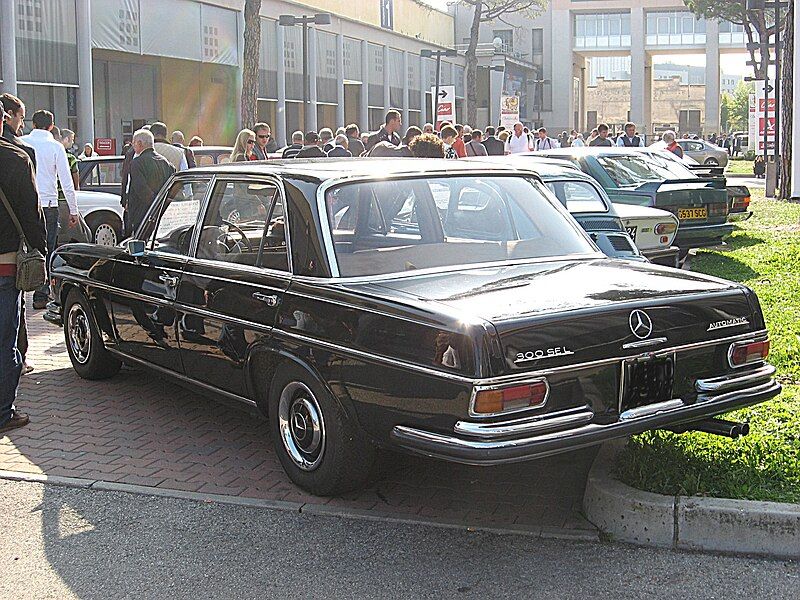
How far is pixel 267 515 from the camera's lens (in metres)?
5.34

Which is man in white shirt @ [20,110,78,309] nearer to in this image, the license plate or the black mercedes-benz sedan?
the black mercedes-benz sedan

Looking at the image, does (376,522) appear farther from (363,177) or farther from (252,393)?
(363,177)

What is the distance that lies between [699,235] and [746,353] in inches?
345

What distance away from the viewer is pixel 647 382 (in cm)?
495

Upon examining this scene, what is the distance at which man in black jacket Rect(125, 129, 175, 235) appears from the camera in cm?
1127

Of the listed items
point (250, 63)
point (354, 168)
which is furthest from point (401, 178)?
point (250, 63)

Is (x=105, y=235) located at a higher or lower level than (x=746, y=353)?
higher

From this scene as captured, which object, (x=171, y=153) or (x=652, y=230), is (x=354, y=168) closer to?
(x=652, y=230)

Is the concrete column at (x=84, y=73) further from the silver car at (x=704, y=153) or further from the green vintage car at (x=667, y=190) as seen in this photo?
the silver car at (x=704, y=153)

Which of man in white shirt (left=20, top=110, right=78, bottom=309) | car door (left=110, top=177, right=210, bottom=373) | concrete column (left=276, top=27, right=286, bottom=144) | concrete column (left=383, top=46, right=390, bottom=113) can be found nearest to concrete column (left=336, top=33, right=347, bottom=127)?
concrete column (left=276, top=27, right=286, bottom=144)

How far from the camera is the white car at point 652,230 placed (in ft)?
40.2

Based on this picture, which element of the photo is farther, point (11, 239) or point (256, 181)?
point (11, 239)

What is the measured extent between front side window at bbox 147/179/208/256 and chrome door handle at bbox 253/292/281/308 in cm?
101

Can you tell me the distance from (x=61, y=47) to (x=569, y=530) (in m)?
28.4
